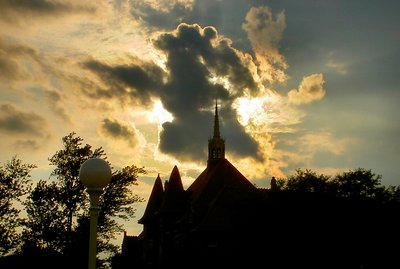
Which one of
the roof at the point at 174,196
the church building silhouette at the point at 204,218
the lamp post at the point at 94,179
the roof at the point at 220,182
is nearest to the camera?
the lamp post at the point at 94,179

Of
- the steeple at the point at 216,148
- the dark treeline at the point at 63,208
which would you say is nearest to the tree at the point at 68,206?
the dark treeline at the point at 63,208

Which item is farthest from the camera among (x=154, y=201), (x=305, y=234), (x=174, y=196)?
(x=154, y=201)

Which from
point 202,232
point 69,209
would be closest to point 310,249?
point 202,232

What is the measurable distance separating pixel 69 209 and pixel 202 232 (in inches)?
566

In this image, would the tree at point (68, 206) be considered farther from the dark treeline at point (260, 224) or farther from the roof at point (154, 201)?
the roof at point (154, 201)

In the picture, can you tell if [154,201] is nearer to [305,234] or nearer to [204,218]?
[204,218]

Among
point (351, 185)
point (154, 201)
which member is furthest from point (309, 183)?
point (154, 201)

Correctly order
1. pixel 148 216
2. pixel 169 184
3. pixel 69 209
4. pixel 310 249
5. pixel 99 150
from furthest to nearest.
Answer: pixel 148 216 < pixel 169 184 < pixel 99 150 < pixel 69 209 < pixel 310 249

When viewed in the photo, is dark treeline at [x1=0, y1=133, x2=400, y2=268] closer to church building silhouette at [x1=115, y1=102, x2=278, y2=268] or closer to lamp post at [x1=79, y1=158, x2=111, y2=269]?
church building silhouette at [x1=115, y1=102, x2=278, y2=268]

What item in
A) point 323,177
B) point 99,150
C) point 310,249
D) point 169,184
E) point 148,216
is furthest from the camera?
point 148,216

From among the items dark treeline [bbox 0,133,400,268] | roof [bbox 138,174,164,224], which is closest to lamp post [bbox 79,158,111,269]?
dark treeline [bbox 0,133,400,268]

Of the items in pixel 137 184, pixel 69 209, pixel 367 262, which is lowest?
pixel 367 262

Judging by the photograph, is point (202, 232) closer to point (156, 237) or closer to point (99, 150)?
point (99, 150)

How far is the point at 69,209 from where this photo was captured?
54.2 metres
